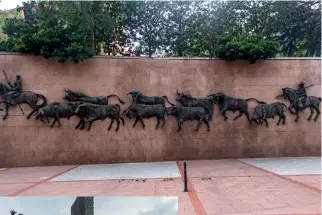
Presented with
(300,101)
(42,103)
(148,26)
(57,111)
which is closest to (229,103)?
(300,101)

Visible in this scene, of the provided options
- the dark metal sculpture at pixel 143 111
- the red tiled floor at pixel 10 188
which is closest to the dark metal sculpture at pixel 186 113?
the dark metal sculpture at pixel 143 111

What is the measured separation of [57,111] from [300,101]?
32.6 ft

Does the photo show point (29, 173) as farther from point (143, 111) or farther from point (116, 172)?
point (143, 111)

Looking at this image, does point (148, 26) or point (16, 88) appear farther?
point (148, 26)

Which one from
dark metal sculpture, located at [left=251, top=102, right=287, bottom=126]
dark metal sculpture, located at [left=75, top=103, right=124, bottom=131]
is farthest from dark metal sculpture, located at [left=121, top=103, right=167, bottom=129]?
dark metal sculpture, located at [left=251, top=102, right=287, bottom=126]

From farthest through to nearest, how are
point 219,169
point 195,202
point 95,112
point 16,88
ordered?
point 95,112
point 16,88
point 219,169
point 195,202

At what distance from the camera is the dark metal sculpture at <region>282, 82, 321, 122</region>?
11391 millimetres

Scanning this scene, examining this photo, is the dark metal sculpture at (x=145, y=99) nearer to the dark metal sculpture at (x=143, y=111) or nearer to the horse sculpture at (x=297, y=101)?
the dark metal sculpture at (x=143, y=111)

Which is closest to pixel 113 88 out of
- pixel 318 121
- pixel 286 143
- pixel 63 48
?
pixel 63 48

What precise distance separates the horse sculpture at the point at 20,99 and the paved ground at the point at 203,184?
7.68 ft

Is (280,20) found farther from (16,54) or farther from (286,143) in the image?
(16,54)

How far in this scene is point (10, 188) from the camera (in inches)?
266

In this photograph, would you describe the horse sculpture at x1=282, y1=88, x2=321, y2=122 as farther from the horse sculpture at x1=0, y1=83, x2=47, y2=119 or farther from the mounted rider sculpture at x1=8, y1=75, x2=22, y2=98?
the mounted rider sculpture at x1=8, y1=75, x2=22, y2=98

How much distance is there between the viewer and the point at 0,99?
10.3 m
